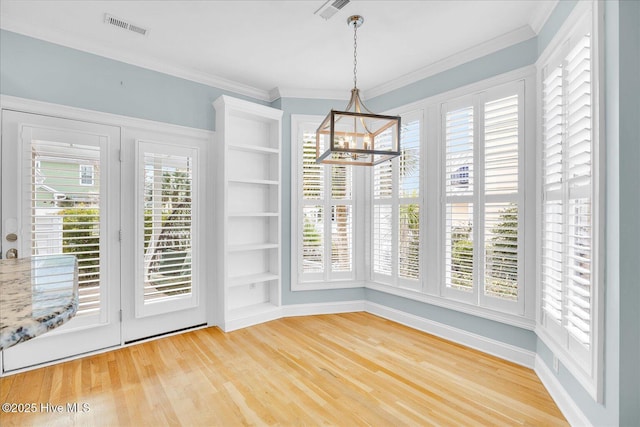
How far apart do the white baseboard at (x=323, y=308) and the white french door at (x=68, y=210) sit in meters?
1.93

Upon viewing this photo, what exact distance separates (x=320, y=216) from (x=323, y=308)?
4.01 feet

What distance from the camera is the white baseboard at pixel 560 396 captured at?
1988 millimetres

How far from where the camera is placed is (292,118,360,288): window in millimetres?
4199

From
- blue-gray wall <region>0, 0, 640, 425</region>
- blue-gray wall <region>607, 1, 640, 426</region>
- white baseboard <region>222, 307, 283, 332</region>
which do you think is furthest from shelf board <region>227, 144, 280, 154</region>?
blue-gray wall <region>607, 1, 640, 426</region>

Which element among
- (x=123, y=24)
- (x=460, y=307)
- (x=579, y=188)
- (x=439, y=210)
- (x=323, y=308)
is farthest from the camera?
(x=323, y=308)

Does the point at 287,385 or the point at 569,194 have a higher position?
the point at 569,194

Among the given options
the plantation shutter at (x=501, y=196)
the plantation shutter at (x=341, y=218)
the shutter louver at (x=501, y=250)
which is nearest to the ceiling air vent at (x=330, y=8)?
the plantation shutter at (x=501, y=196)

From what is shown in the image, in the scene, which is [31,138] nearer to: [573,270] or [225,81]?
[225,81]

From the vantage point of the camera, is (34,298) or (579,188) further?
(579,188)

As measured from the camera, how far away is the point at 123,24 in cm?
276

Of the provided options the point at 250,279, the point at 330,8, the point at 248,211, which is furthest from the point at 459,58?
the point at 250,279

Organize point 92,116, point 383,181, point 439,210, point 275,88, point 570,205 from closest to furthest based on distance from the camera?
point 570,205
point 92,116
point 439,210
point 383,181
point 275,88

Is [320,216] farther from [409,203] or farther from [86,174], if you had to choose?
[86,174]

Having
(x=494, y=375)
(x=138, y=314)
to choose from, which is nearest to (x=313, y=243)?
(x=138, y=314)
